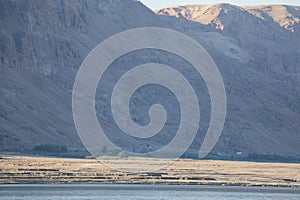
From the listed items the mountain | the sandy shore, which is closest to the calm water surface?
the sandy shore

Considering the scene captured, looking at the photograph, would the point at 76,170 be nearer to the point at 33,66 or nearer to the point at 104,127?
the point at 104,127

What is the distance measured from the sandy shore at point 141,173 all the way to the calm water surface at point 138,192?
2.84 m

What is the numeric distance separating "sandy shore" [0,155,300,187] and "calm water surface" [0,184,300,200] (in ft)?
9.30

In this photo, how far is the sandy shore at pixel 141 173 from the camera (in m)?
79.8

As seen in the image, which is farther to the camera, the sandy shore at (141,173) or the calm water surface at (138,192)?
the sandy shore at (141,173)

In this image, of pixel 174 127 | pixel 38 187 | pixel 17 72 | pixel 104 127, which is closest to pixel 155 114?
pixel 174 127

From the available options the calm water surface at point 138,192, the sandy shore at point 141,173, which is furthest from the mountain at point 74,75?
the calm water surface at point 138,192

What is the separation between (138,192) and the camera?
73125mm

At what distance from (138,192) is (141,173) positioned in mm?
14754

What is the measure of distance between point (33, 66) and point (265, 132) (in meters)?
41.3

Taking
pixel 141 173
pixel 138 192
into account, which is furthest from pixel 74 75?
pixel 138 192

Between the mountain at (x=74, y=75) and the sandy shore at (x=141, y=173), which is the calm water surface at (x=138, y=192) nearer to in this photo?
the sandy shore at (x=141, y=173)

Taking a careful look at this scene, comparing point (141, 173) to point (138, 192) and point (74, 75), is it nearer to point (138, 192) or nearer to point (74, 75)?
point (138, 192)

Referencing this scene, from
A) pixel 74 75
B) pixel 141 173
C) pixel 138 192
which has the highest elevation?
pixel 74 75
